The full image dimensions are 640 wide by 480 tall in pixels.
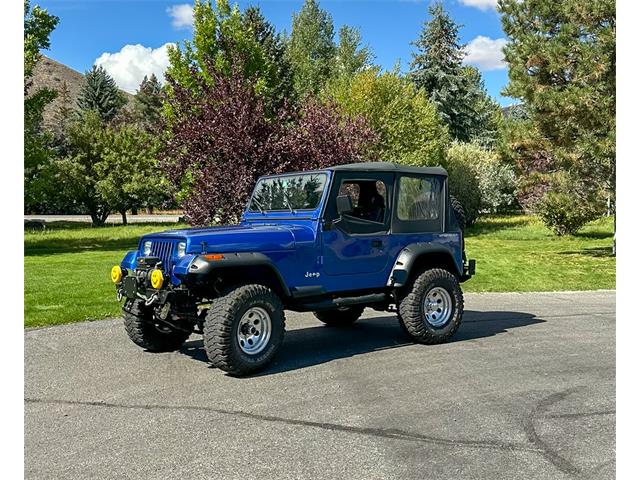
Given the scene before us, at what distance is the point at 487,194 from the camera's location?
40.4m

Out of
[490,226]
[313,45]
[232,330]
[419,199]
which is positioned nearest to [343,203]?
[419,199]

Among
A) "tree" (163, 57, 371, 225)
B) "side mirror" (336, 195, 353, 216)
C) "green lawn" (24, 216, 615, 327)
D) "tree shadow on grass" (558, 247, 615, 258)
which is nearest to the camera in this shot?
"side mirror" (336, 195, 353, 216)

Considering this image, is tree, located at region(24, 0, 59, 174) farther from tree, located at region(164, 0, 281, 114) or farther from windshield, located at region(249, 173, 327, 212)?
windshield, located at region(249, 173, 327, 212)

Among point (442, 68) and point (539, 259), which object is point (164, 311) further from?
point (442, 68)

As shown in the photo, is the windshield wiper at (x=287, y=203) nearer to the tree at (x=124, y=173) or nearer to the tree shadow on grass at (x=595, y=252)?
the tree shadow on grass at (x=595, y=252)

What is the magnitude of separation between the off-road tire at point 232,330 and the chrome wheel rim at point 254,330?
53mm

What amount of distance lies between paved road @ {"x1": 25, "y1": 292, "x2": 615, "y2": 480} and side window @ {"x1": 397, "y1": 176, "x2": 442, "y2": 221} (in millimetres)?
1581

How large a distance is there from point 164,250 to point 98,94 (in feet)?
228

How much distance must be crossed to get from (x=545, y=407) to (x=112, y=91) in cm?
7378

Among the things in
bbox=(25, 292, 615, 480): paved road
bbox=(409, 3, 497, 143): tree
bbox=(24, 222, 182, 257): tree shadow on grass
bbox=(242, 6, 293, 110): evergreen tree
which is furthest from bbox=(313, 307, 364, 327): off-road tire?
bbox=(409, 3, 497, 143): tree

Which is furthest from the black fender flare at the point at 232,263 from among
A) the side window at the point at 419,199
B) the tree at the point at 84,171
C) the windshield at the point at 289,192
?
the tree at the point at 84,171

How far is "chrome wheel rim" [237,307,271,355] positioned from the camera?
21.5 feet

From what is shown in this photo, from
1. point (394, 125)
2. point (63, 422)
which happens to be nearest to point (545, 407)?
point (63, 422)

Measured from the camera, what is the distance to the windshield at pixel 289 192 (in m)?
7.52
